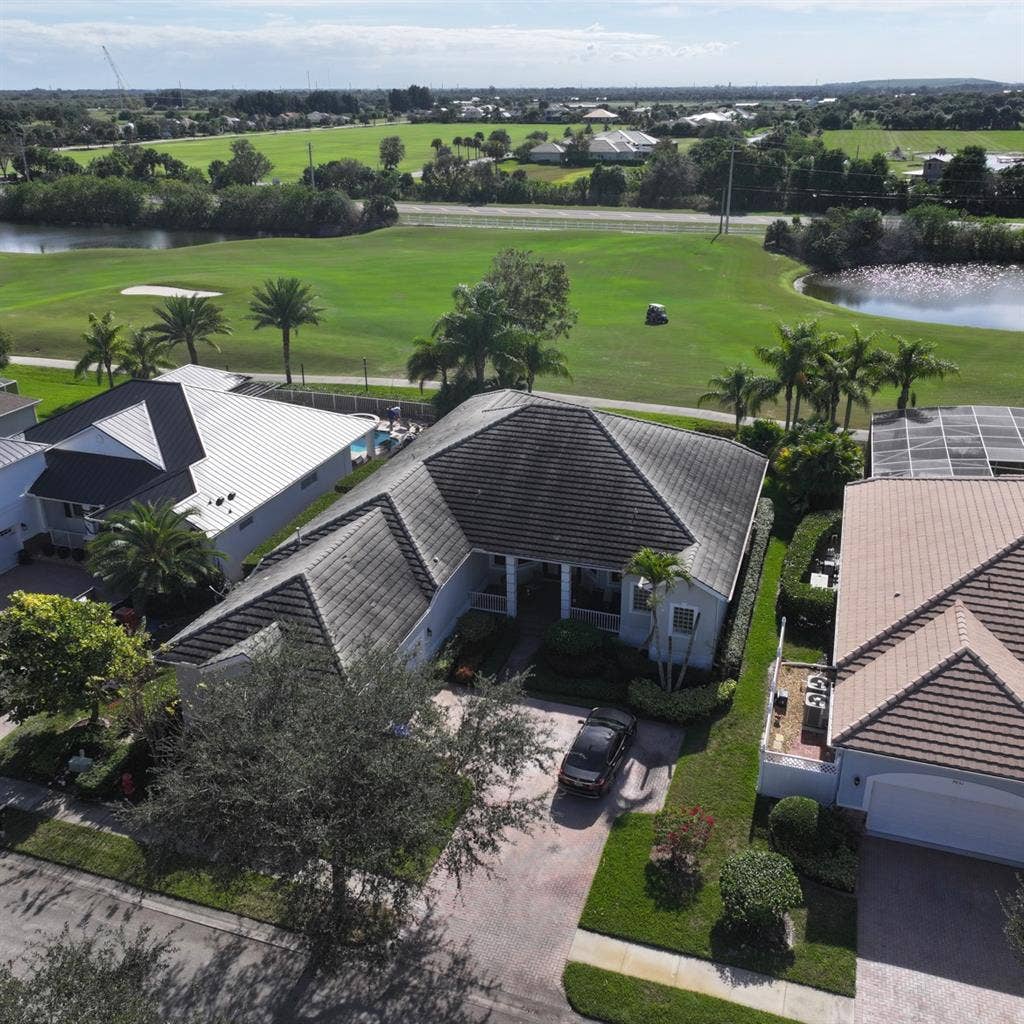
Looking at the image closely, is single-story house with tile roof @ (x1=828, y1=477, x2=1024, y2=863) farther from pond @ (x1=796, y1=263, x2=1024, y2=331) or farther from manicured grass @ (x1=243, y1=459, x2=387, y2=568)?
pond @ (x1=796, y1=263, x2=1024, y2=331)

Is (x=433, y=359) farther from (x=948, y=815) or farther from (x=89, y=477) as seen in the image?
(x=948, y=815)

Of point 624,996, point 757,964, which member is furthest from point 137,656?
point 757,964

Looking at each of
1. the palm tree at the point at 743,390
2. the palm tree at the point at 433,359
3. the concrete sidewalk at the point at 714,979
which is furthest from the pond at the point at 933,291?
the concrete sidewalk at the point at 714,979

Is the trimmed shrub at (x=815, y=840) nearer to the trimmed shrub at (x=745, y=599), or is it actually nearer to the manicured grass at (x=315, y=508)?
the trimmed shrub at (x=745, y=599)

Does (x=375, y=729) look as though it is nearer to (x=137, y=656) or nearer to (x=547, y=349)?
(x=137, y=656)

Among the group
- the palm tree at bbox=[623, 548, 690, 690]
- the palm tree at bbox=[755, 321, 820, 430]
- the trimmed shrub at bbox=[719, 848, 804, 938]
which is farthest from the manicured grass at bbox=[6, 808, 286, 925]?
the palm tree at bbox=[755, 321, 820, 430]
